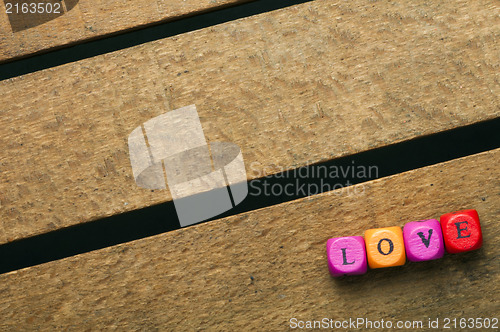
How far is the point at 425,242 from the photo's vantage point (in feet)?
2.65

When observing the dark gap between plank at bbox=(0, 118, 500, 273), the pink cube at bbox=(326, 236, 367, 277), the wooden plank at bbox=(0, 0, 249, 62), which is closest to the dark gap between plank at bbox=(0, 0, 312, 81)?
the wooden plank at bbox=(0, 0, 249, 62)

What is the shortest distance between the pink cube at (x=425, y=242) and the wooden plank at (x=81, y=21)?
Answer: 0.51 meters

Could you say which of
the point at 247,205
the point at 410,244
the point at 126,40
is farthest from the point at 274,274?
the point at 126,40

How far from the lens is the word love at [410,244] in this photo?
A: 0.81 metres

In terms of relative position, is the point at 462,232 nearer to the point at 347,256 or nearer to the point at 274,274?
the point at 347,256

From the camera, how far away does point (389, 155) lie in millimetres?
888

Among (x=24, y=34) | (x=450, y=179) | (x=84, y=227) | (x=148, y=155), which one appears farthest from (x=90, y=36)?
(x=450, y=179)

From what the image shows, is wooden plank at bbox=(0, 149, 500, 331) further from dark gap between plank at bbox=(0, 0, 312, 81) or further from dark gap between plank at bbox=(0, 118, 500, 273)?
dark gap between plank at bbox=(0, 0, 312, 81)

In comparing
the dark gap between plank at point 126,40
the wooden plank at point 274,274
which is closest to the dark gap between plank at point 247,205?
the wooden plank at point 274,274

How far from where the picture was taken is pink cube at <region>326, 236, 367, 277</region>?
0.81m

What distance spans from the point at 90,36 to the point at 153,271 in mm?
437

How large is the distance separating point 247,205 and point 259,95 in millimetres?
197

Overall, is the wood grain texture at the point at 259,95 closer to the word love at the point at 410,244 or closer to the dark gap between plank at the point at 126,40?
the dark gap between plank at the point at 126,40

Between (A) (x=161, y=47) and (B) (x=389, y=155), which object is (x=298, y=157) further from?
(A) (x=161, y=47)
